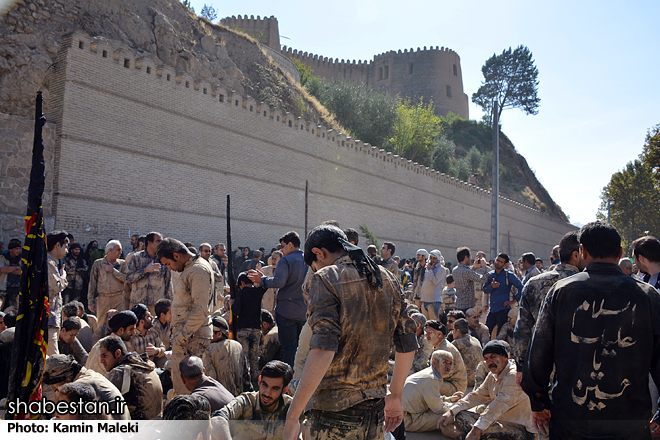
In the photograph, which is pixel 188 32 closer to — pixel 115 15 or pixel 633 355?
pixel 115 15

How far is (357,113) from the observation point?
30.8m

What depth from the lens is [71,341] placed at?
16.2ft

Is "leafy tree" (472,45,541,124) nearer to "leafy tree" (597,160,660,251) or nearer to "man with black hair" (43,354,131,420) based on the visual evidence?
"leafy tree" (597,160,660,251)

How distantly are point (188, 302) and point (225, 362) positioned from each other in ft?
1.96

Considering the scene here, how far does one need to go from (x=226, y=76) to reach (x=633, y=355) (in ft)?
63.8

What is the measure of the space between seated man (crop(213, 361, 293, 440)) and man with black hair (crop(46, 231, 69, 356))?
205 cm

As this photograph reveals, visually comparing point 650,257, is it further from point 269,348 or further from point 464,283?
point 464,283

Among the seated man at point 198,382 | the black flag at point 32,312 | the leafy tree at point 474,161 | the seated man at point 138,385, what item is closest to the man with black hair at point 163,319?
the seated man at point 138,385

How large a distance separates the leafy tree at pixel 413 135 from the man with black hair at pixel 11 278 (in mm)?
26786

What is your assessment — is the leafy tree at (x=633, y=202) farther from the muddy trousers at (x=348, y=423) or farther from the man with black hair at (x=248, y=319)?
the muddy trousers at (x=348, y=423)

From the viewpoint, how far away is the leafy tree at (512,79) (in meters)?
49.2

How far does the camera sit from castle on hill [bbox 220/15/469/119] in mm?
47844

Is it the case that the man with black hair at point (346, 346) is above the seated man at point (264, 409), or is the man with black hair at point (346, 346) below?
above

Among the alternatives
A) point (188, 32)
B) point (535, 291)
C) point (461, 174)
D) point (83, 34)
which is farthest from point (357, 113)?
point (535, 291)
